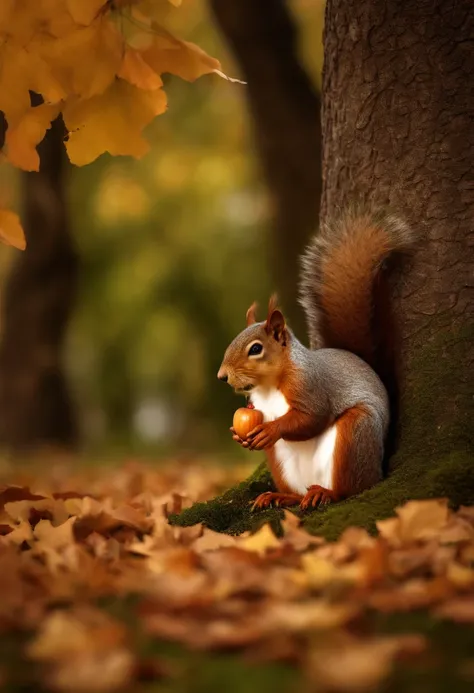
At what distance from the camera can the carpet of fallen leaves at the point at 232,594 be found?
1313 mm

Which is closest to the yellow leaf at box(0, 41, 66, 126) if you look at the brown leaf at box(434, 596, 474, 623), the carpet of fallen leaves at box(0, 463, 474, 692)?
the carpet of fallen leaves at box(0, 463, 474, 692)

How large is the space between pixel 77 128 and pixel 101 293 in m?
10.4

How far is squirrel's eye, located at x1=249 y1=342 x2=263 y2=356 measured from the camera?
2488 mm

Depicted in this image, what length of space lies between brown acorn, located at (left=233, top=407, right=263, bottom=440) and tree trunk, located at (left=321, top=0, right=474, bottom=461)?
41cm

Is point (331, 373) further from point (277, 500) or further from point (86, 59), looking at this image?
point (86, 59)

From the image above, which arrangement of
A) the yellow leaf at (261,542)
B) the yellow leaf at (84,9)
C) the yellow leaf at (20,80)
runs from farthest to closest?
the yellow leaf at (20,80) → the yellow leaf at (84,9) → the yellow leaf at (261,542)

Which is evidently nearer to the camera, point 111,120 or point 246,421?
point 246,421

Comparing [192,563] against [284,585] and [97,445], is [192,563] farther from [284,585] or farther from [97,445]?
[97,445]

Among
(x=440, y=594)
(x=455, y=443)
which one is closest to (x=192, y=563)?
(x=440, y=594)

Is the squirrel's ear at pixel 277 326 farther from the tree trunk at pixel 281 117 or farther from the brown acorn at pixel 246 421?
the tree trunk at pixel 281 117

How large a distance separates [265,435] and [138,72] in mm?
1074

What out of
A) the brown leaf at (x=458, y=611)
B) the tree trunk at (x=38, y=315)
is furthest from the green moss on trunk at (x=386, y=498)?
the tree trunk at (x=38, y=315)

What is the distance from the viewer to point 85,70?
260cm

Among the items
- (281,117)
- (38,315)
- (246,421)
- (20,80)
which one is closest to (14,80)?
(20,80)
